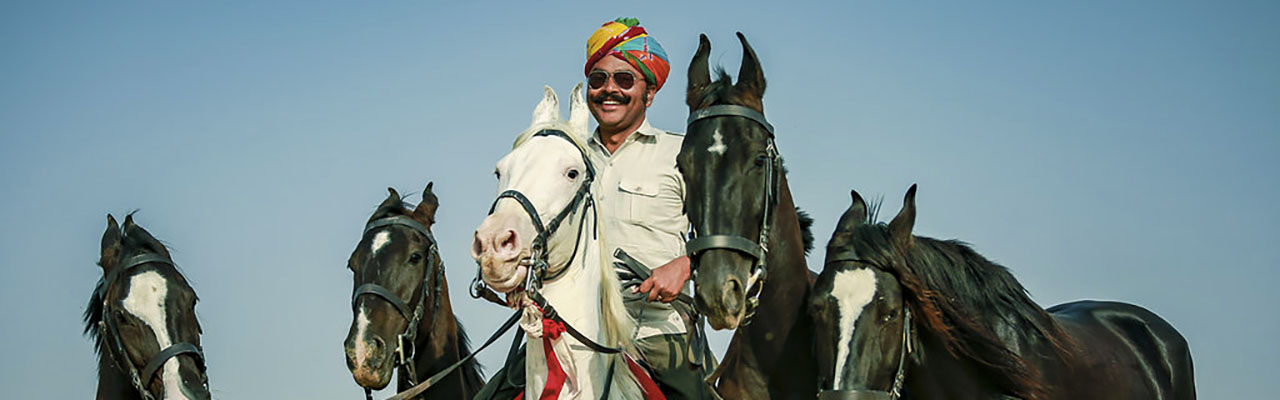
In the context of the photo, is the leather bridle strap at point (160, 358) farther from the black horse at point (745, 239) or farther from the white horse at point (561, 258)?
the black horse at point (745, 239)

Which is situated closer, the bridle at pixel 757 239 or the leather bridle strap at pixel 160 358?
the bridle at pixel 757 239

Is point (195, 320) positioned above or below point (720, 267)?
above

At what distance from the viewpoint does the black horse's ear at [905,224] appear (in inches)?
248

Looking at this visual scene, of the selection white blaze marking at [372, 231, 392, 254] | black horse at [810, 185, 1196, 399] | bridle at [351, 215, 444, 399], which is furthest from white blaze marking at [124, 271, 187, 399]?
black horse at [810, 185, 1196, 399]

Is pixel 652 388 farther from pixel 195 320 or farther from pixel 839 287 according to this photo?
pixel 195 320

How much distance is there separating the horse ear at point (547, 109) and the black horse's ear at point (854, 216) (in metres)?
1.79

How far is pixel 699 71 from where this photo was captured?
5.90 meters

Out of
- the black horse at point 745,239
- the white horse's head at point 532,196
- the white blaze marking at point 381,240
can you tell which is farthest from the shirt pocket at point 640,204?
the white blaze marking at point 381,240

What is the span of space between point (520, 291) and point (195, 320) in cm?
301

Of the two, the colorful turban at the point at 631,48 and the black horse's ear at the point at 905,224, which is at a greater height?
the colorful turban at the point at 631,48

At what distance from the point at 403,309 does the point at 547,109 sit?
2.02 m

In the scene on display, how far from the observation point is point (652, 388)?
5.57 metres

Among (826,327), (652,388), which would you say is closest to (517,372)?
(652,388)

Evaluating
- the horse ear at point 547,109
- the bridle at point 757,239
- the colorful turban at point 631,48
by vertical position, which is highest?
the colorful turban at point 631,48
